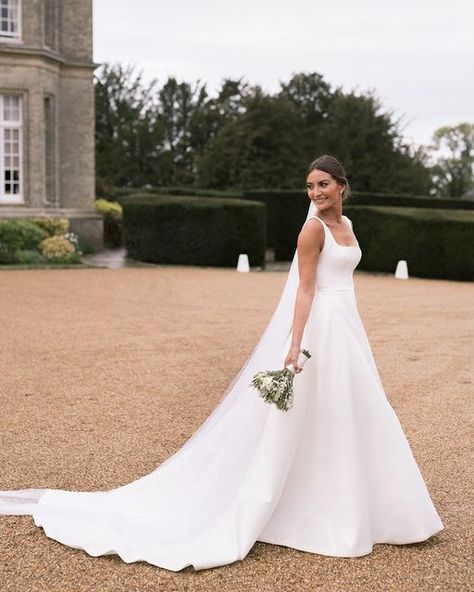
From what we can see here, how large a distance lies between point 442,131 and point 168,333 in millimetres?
67422

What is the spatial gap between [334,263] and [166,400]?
10.1 feet

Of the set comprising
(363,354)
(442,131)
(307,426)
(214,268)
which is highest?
(442,131)

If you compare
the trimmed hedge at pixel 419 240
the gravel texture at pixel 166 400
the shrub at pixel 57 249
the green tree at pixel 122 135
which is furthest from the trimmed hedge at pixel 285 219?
the green tree at pixel 122 135

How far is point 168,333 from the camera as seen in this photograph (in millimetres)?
9781

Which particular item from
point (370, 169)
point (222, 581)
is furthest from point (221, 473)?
point (370, 169)

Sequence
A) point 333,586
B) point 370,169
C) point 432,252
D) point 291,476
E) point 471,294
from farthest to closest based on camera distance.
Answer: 1. point 370,169
2. point 432,252
3. point 471,294
4. point 291,476
5. point 333,586

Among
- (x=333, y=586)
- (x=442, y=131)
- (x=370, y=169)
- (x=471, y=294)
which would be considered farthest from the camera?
(x=442, y=131)

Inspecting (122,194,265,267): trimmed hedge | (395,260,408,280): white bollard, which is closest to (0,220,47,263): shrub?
(122,194,265,267): trimmed hedge

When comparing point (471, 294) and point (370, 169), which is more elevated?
point (370, 169)

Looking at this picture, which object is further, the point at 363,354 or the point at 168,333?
the point at 168,333

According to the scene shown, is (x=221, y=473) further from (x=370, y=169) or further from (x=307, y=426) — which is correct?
(x=370, y=169)

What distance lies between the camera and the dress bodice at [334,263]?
3742mm

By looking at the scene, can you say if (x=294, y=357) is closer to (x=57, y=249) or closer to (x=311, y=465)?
(x=311, y=465)

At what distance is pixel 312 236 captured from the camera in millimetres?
3699
